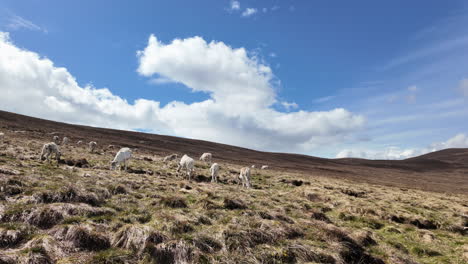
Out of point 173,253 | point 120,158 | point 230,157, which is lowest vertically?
point 230,157

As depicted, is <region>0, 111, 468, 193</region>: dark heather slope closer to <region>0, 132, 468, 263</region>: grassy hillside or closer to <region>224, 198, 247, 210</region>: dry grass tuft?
<region>224, 198, 247, 210</region>: dry grass tuft

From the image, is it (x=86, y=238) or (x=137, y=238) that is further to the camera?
(x=137, y=238)

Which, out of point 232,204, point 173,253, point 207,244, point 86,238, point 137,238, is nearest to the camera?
point 173,253

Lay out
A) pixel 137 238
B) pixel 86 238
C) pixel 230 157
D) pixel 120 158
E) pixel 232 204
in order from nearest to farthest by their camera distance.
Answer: pixel 86 238 → pixel 137 238 → pixel 232 204 → pixel 120 158 → pixel 230 157

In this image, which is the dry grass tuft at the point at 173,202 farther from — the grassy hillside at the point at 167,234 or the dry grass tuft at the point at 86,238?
the dry grass tuft at the point at 86,238

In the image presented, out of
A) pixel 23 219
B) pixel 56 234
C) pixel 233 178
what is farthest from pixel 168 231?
pixel 233 178

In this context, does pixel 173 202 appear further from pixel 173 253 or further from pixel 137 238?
pixel 173 253

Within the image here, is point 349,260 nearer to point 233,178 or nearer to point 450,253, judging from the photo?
point 450,253

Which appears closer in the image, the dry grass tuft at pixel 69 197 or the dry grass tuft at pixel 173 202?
the dry grass tuft at pixel 69 197

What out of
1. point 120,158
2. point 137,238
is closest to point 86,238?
point 137,238

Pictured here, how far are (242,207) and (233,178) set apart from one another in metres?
13.7

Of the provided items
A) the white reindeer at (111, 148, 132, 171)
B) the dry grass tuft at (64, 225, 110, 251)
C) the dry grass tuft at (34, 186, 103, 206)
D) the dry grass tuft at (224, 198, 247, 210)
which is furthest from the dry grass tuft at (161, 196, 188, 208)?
the white reindeer at (111, 148, 132, 171)

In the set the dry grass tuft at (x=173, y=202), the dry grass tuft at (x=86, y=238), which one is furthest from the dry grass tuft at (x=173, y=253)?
the dry grass tuft at (x=173, y=202)

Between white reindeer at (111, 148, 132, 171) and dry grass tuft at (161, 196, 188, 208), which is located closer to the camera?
dry grass tuft at (161, 196, 188, 208)
